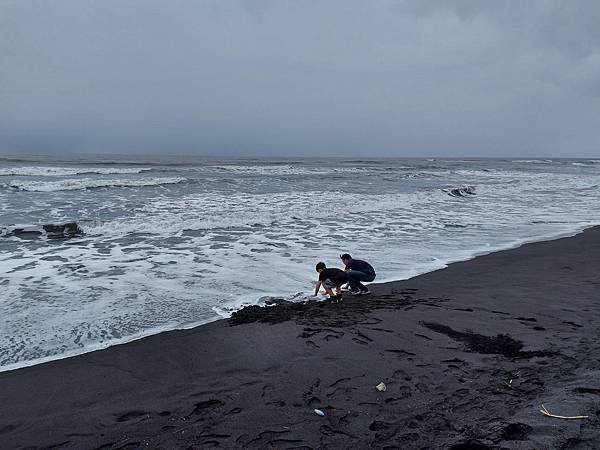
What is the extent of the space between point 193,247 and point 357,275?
544 centimetres

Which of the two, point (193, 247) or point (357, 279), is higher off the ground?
point (357, 279)

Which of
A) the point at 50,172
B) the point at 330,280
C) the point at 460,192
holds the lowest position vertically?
the point at 330,280

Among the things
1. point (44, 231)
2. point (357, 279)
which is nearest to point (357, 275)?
point (357, 279)

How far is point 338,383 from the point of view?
174 inches

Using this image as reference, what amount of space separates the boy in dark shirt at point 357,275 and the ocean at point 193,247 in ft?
2.81

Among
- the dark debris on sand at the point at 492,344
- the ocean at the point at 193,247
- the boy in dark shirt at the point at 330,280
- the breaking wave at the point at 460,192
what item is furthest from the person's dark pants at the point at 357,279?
the breaking wave at the point at 460,192

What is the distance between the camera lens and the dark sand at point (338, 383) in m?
3.53

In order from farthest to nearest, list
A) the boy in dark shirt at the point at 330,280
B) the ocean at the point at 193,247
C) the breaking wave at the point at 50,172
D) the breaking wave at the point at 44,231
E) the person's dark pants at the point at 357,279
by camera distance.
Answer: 1. the breaking wave at the point at 50,172
2. the breaking wave at the point at 44,231
3. the person's dark pants at the point at 357,279
4. the boy in dark shirt at the point at 330,280
5. the ocean at the point at 193,247

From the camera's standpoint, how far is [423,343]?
543cm

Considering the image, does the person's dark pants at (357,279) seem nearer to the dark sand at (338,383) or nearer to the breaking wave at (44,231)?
the dark sand at (338,383)

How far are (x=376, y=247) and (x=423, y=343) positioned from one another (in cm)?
628

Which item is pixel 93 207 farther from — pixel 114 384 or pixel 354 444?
pixel 354 444

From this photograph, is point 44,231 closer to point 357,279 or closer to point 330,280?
point 330,280

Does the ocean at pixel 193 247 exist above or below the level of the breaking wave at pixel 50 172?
below
